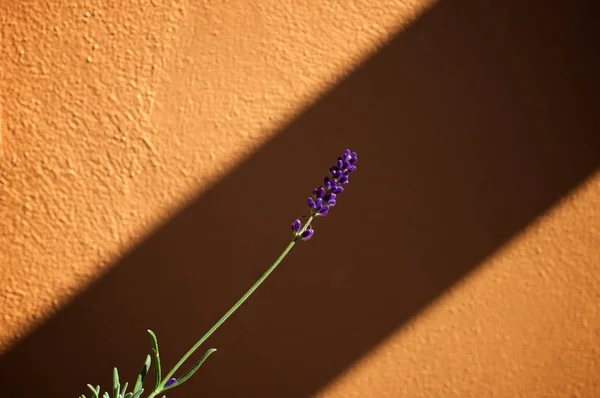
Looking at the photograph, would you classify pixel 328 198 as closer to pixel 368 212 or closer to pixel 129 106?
pixel 368 212

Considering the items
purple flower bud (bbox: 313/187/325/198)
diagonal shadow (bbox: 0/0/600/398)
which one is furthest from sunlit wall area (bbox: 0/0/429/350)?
purple flower bud (bbox: 313/187/325/198)

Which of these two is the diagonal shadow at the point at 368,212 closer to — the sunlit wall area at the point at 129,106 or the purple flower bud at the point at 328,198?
the sunlit wall area at the point at 129,106


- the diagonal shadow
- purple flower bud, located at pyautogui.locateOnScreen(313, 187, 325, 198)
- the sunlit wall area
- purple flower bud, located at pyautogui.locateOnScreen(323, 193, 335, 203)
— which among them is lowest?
the diagonal shadow

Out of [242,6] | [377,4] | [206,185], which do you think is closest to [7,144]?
[206,185]

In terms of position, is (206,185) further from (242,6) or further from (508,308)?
(508,308)

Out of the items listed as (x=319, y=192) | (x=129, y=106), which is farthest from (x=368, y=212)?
(x=129, y=106)

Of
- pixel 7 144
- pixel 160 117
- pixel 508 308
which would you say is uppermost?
pixel 7 144

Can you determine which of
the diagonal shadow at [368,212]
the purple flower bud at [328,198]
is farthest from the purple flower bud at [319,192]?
the diagonal shadow at [368,212]

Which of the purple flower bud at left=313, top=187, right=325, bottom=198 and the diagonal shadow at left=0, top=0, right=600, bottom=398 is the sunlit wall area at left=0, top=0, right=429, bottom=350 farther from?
the purple flower bud at left=313, top=187, right=325, bottom=198

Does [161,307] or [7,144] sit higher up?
[7,144]
